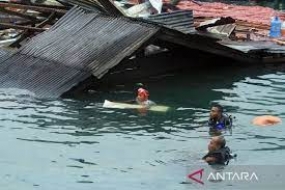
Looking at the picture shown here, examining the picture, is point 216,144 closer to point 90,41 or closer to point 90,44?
point 90,44

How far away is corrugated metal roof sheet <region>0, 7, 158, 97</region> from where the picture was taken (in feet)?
67.2

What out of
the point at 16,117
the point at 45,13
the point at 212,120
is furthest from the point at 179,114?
the point at 45,13

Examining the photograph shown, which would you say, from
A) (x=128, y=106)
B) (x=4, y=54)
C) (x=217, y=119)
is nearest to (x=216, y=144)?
(x=217, y=119)

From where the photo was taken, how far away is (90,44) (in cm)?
2173

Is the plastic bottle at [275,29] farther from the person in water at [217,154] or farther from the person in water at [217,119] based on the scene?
the person in water at [217,154]

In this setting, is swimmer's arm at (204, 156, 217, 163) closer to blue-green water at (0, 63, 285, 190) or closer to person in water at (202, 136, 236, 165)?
person in water at (202, 136, 236, 165)

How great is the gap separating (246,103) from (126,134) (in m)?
5.16

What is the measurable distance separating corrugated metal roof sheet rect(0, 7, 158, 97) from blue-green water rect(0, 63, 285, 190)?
28.5 inches

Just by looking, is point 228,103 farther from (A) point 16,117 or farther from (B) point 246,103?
(A) point 16,117

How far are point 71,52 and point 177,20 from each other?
3941 millimetres

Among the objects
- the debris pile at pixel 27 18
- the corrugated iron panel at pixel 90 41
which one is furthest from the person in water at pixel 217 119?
the debris pile at pixel 27 18

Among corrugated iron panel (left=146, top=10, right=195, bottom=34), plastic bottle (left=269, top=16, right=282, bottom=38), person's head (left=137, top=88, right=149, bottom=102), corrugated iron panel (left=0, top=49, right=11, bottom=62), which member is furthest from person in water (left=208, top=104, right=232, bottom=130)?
plastic bottle (left=269, top=16, right=282, bottom=38)

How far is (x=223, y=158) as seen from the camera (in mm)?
14078

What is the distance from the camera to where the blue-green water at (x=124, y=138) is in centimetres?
1408
